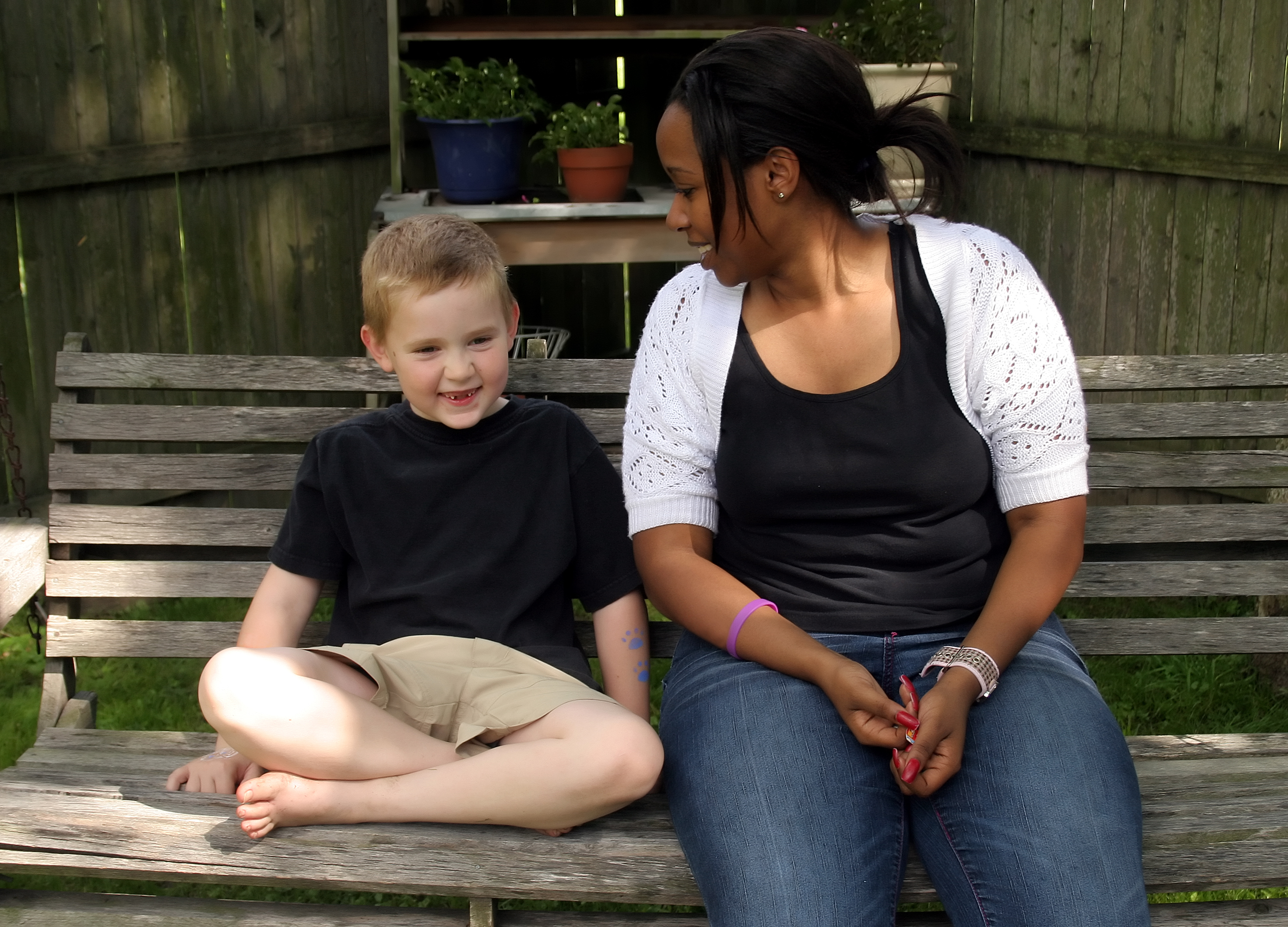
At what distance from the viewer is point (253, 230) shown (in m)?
5.05

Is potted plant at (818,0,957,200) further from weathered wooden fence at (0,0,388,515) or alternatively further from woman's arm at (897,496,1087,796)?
woman's arm at (897,496,1087,796)

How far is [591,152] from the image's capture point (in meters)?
4.59

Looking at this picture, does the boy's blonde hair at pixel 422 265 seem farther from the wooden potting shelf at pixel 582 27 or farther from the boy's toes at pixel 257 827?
the wooden potting shelf at pixel 582 27

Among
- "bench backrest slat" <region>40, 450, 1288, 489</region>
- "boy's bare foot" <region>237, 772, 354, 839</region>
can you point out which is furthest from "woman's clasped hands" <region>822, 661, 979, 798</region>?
"bench backrest slat" <region>40, 450, 1288, 489</region>

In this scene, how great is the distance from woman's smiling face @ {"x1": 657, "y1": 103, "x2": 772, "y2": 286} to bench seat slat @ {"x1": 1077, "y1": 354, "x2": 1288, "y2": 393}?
3.01 ft

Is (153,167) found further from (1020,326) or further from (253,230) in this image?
(1020,326)

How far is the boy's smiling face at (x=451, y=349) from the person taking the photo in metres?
2.08

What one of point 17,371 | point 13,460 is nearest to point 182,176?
point 17,371

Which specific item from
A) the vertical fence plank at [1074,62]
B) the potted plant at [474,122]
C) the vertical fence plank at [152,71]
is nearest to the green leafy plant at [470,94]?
the potted plant at [474,122]

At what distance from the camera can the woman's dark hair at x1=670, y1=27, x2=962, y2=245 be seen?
5.89 ft

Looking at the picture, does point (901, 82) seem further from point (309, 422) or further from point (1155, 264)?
point (309, 422)

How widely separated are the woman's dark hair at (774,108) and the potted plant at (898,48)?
2.54m

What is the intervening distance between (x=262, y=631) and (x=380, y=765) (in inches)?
16.6

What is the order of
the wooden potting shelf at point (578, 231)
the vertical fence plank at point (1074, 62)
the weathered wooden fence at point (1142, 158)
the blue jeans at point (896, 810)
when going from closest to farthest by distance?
the blue jeans at point (896, 810) → the weathered wooden fence at point (1142, 158) → the vertical fence plank at point (1074, 62) → the wooden potting shelf at point (578, 231)
